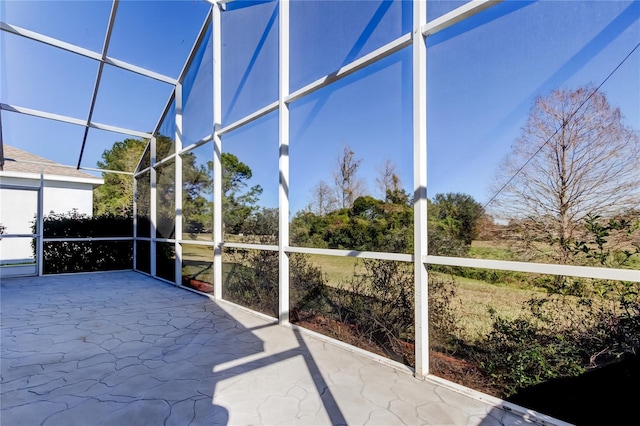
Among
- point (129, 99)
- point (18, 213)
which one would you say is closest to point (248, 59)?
point (129, 99)

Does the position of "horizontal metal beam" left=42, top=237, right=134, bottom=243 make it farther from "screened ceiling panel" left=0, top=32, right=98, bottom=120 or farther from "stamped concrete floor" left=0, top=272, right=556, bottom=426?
"stamped concrete floor" left=0, top=272, right=556, bottom=426

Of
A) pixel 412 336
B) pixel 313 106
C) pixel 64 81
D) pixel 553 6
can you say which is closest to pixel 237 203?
pixel 313 106

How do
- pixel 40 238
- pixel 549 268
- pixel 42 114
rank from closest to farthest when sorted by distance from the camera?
1. pixel 549 268
2. pixel 42 114
3. pixel 40 238

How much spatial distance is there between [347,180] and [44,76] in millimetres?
6920

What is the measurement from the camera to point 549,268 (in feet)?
6.54

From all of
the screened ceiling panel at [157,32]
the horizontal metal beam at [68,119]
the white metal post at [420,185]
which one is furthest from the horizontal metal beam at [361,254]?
the horizontal metal beam at [68,119]

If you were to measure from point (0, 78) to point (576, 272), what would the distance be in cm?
909

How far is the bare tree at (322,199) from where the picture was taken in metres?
3.94

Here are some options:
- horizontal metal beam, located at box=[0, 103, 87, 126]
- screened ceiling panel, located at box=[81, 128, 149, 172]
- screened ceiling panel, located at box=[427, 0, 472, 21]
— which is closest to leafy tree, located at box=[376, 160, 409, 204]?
screened ceiling panel, located at box=[427, 0, 472, 21]

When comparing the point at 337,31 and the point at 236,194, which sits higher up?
the point at 337,31

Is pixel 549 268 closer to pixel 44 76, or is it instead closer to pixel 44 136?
pixel 44 76

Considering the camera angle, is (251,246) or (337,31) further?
(251,246)

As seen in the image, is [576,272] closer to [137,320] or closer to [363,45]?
[363,45]

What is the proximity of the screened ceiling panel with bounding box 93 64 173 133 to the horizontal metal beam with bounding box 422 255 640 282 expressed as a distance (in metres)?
7.14
